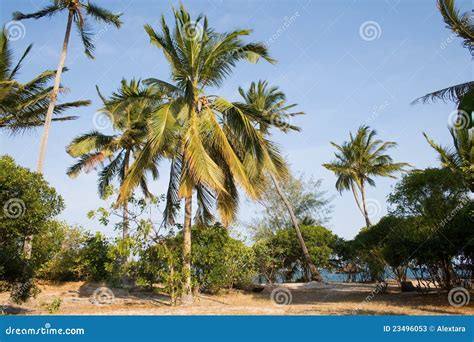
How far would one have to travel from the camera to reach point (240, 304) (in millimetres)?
14547

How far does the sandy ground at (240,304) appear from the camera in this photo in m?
11.4

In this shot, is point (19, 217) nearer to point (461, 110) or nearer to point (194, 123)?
point (194, 123)

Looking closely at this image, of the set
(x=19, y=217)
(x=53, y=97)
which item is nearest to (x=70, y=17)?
(x=53, y=97)

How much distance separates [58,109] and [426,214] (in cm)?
1613

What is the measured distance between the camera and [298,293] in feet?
65.2

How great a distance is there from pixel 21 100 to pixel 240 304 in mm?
12681

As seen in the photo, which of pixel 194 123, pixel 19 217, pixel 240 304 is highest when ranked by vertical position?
pixel 194 123

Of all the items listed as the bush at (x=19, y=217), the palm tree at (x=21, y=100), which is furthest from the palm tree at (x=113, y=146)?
the bush at (x=19, y=217)

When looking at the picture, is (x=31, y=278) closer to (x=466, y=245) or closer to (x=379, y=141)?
(x=466, y=245)

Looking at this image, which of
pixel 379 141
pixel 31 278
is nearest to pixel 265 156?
pixel 31 278

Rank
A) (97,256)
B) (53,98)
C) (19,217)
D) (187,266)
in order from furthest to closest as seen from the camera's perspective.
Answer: (53,98)
(97,256)
(187,266)
(19,217)

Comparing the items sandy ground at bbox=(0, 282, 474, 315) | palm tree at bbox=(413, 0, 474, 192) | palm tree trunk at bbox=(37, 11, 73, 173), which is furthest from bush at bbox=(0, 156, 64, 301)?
palm tree at bbox=(413, 0, 474, 192)

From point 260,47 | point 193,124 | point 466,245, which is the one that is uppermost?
point 260,47

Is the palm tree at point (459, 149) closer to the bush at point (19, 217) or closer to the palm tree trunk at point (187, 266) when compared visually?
the palm tree trunk at point (187, 266)
